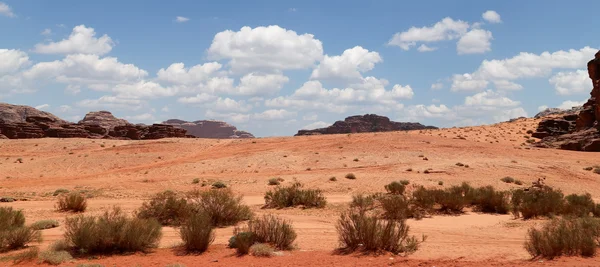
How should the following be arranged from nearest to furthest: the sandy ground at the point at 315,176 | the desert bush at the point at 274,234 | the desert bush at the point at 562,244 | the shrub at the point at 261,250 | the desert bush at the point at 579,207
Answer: the desert bush at the point at 562,244
the shrub at the point at 261,250
the sandy ground at the point at 315,176
the desert bush at the point at 274,234
the desert bush at the point at 579,207

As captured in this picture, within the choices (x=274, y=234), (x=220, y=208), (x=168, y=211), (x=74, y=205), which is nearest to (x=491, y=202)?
(x=220, y=208)

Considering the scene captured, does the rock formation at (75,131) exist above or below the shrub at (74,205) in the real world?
above

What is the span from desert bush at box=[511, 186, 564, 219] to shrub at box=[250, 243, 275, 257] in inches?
398

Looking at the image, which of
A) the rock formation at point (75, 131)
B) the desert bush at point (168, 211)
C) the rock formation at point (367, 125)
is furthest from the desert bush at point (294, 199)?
the rock formation at point (367, 125)

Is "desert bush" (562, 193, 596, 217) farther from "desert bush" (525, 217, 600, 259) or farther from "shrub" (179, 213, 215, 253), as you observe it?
"shrub" (179, 213, 215, 253)

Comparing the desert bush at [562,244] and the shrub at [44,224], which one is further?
the shrub at [44,224]

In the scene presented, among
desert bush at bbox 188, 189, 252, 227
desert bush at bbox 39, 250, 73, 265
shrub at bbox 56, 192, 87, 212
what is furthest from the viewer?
shrub at bbox 56, 192, 87, 212

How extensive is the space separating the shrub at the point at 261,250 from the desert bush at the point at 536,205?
10097 millimetres

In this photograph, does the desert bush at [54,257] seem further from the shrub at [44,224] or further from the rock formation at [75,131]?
the rock formation at [75,131]

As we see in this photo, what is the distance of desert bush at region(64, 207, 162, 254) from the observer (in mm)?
10586

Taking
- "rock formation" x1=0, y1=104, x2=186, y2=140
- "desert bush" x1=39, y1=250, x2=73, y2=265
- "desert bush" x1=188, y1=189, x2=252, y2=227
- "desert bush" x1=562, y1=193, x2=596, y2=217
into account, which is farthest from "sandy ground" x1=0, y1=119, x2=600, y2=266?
"rock formation" x1=0, y1=104, x2=186, y2=140

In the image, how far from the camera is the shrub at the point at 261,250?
10.4 meters

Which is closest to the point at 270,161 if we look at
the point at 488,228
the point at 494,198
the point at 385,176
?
the point at 385,176

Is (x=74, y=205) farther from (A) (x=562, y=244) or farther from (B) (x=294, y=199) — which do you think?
(A) (x=562, y=244)
